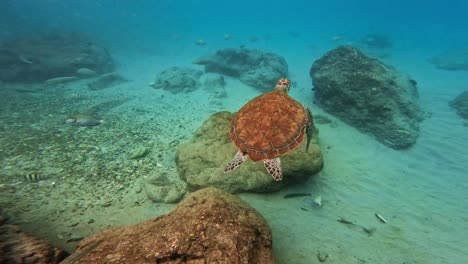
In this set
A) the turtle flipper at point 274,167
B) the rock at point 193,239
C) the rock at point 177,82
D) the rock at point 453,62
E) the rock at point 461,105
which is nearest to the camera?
the rock at point 193,239

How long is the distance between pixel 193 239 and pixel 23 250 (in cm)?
236

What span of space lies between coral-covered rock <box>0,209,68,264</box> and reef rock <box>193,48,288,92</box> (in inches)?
515

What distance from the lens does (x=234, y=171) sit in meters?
5.31

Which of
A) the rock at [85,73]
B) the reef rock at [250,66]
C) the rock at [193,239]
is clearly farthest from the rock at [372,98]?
the rock at [85,73]

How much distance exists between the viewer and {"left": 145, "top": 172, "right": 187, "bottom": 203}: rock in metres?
5.16

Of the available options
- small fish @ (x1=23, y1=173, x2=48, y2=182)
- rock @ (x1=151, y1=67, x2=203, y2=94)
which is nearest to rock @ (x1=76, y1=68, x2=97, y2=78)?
rock @ (x1=151, y1=67, x2=203, y2=94)

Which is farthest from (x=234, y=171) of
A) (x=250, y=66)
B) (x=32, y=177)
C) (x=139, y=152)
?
(x=250, y=66)

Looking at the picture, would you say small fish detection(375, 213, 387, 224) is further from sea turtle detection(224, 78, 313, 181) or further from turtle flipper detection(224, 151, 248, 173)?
turtle flipper detection(224, 151, 248, 173)

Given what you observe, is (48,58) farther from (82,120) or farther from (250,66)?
(250,66)

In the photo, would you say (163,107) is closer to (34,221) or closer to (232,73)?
(232,73)

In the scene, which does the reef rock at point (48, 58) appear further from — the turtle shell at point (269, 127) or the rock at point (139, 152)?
the turtle shell at point (269, 127)

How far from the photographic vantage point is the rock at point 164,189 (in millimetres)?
5164

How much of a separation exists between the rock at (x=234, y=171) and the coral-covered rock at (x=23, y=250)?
2817 mm

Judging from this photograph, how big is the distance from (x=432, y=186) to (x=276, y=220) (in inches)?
218
